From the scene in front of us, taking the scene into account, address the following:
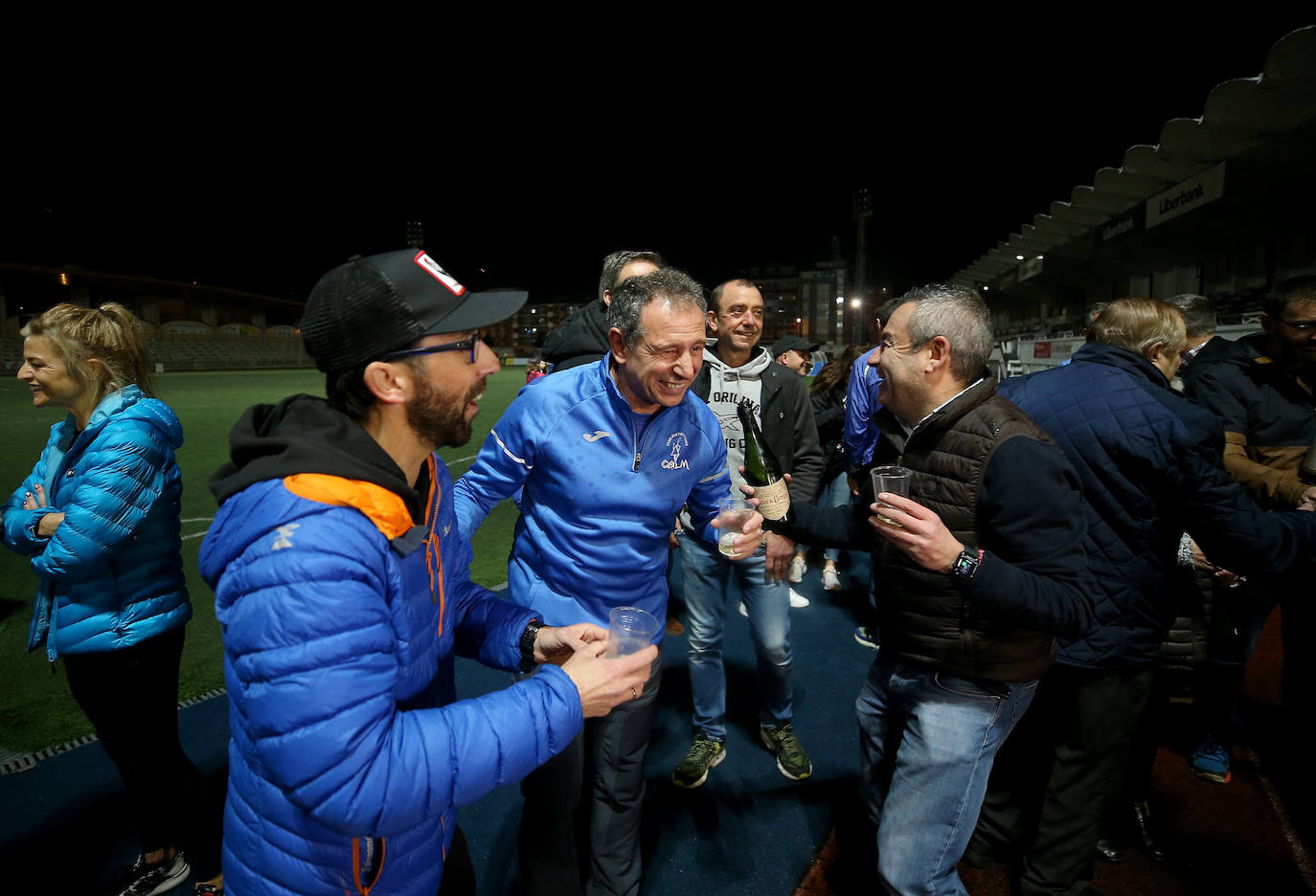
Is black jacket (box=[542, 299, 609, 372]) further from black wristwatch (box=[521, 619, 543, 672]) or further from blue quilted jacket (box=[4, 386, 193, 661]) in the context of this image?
blue quilted jacket (box=[4, 386, 193, 661])

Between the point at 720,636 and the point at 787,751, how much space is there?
0.74 m

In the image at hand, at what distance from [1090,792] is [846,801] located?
1158 millimetres

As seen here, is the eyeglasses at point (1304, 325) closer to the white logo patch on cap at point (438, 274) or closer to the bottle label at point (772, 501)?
the bottle label at point (772, 501)

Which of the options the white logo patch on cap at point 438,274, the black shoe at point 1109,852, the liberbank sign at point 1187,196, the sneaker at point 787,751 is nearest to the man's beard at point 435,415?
the white logo patch on cap at point 438,274

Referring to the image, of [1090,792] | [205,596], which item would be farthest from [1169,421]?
[205,596]

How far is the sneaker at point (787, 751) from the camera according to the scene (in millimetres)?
3289

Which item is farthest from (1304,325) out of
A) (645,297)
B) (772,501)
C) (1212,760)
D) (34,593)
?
A: (34,593)

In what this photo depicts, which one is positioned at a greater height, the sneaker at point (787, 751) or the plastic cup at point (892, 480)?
the plastic cup at point (892, 480)

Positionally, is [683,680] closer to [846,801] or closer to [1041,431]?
[846,801]

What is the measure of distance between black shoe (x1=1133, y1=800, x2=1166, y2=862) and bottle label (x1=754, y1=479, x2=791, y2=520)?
2.29m

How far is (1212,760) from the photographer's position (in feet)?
10.7

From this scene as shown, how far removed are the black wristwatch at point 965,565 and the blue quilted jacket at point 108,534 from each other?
2.74 meters

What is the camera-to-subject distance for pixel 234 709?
1.32m

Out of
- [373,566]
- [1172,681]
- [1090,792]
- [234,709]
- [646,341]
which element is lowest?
[1090,792]
